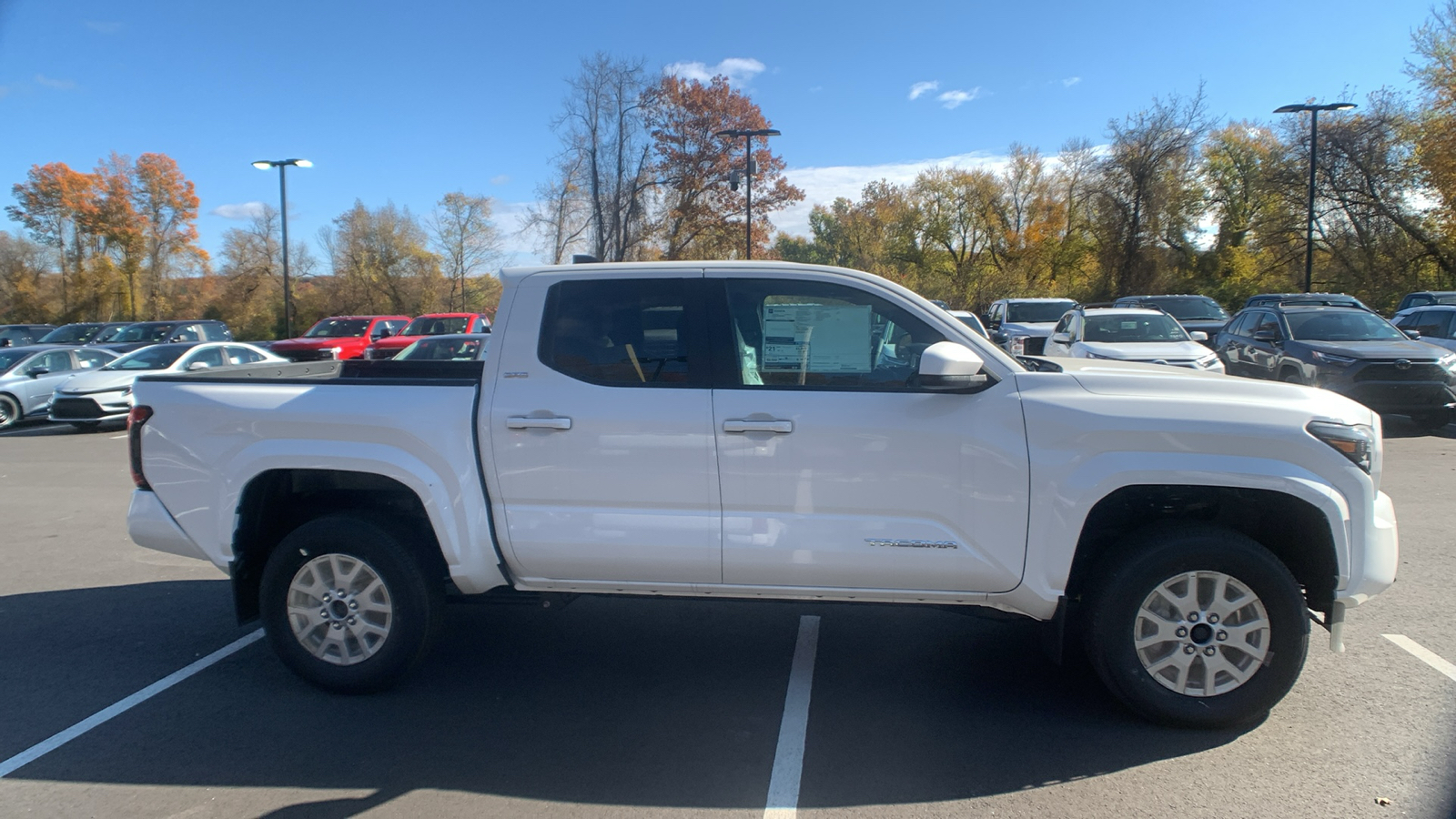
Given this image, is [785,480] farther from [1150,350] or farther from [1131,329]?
[1131,329]

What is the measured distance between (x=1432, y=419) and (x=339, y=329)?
2559cm

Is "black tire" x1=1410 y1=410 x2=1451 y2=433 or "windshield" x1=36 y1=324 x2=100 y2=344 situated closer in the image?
"black tire" x1=1410 y1=410 x2=1451 y2=433

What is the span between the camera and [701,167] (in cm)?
3397

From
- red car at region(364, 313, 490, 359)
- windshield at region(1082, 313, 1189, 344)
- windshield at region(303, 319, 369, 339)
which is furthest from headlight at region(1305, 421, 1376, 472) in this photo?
windshield at region(303, 319, 369, 339)

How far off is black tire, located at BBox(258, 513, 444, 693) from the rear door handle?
2.76 ft

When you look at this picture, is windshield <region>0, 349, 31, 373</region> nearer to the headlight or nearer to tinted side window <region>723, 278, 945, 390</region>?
tinted side window <region>723, 278, 945, 390</region>

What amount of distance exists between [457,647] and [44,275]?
58.3 m

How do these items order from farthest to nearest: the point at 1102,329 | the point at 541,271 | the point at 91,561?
1. the point at 1102,329
2. the point at 91,561
3. the point at 541,271

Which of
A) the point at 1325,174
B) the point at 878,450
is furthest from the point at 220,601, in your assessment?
the point at 1325,174

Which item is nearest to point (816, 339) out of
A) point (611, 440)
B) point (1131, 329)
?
point (611, 440)

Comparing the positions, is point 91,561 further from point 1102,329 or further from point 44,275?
point 44,275

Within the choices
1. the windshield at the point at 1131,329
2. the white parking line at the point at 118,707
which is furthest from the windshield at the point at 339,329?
the white parking line at the point at 118,707

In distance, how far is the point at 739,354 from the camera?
3.94 meters

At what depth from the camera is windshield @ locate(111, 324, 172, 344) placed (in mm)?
23312
